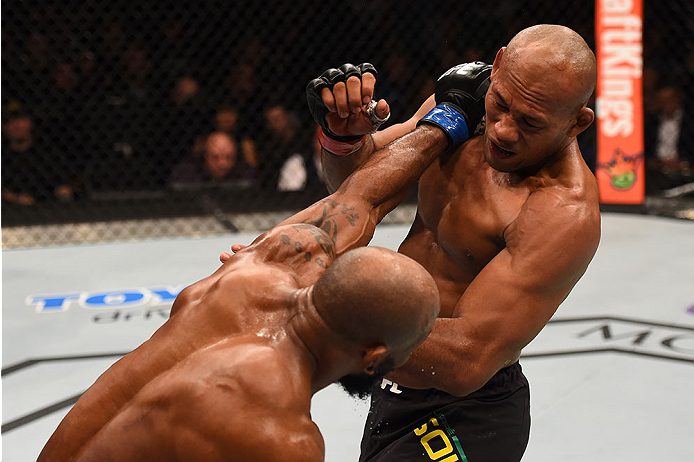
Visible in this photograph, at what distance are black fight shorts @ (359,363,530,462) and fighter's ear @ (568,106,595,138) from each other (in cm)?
54

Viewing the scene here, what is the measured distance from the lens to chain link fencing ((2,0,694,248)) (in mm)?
4906

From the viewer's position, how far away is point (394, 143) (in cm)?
159

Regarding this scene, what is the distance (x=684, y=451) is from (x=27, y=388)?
2152 mm

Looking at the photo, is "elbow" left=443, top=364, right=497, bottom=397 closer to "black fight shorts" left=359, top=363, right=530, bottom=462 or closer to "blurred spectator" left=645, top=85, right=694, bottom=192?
"black fight shorts" left=359, top=363, right=530, bottom=462

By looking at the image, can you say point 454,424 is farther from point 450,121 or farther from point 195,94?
point 195,94

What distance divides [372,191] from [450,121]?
0.77 feet

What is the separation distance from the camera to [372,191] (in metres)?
1.53

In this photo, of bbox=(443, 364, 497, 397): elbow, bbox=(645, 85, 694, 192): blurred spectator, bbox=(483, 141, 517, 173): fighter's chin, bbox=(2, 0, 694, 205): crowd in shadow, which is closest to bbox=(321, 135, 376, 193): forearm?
bbox=(483, 141, 517, 173): fighter's chin

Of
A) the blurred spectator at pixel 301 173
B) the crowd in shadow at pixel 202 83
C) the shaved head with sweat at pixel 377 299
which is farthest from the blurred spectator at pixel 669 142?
the shaved head with sweat at pixel 377 299

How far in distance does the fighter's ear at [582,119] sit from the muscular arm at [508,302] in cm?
14

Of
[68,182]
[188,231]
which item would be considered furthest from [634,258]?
[68,182]

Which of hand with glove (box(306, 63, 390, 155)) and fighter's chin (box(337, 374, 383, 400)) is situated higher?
hand with glove (box(306, 63, 390, 155))

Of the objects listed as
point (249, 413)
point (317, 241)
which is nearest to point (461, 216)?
point (317, 241)

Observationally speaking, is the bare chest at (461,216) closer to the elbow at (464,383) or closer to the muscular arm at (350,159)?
the muscular arm at (350,159)
